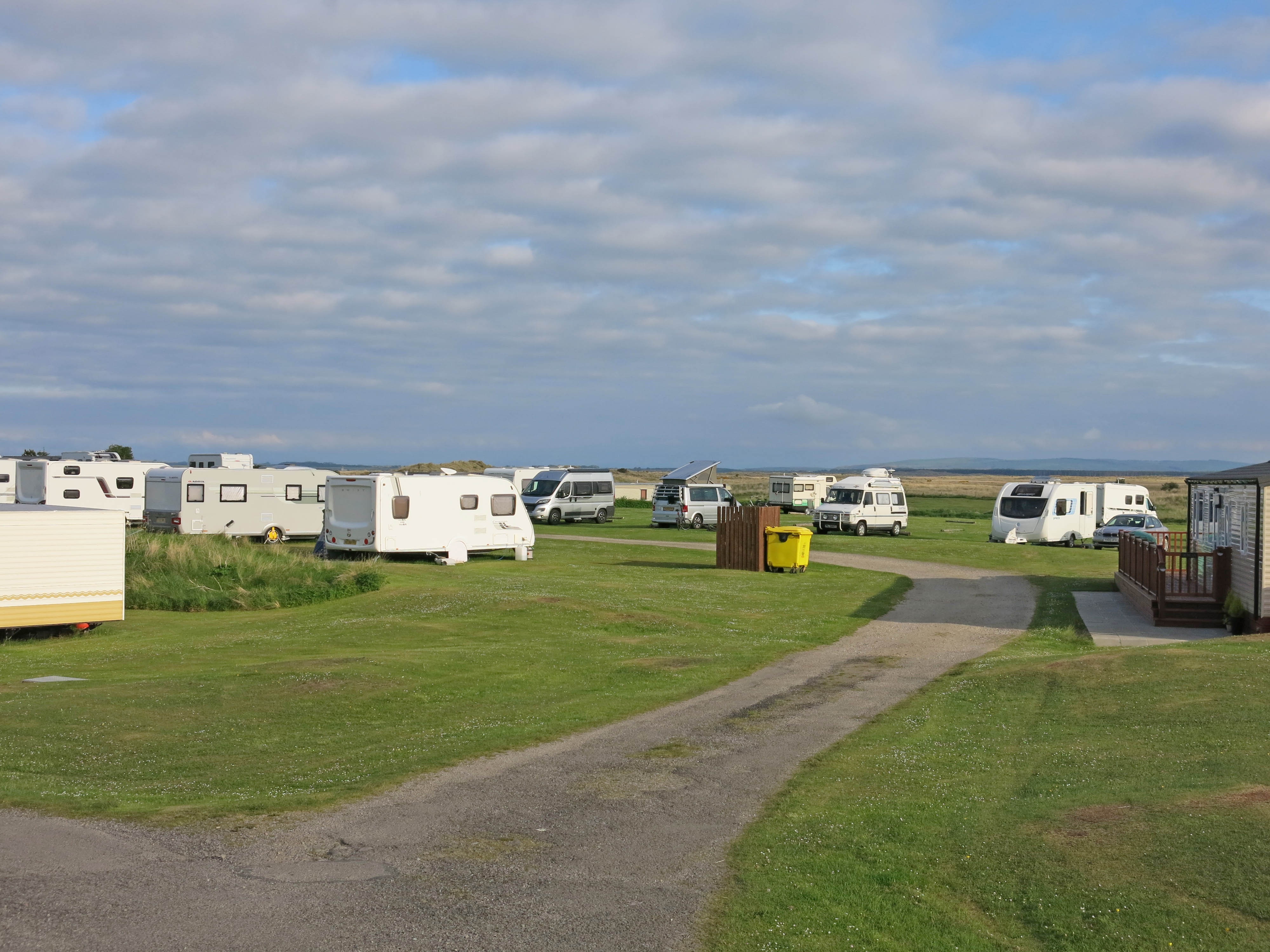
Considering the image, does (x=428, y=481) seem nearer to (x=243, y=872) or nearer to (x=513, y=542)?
(x=513, y=542)

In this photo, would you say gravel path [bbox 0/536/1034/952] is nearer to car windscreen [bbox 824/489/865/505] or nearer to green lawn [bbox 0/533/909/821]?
green lawn [bbox 0/533/909/821]

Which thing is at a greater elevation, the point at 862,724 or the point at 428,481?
the point at 428,481

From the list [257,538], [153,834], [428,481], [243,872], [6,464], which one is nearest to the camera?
[243,872]

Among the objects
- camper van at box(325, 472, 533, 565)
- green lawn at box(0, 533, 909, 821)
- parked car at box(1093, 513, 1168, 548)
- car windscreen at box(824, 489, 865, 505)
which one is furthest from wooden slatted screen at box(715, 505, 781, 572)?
parked car at box(1093, 513, 1168, 548)

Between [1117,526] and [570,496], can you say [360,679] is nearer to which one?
[1117,526]

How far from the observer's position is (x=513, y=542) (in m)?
30.9

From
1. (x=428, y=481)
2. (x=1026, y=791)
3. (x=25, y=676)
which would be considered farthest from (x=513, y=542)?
(x=1026, y=791)

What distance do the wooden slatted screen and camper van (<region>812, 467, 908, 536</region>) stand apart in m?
15.1

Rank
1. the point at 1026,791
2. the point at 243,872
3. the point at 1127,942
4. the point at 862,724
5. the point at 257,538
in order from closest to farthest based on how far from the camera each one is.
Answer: the point at 1127,942 → the point at 243,872 → the point at 1026,791 → the point at 862,724 → the point at 257,538

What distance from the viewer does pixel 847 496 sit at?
45.8 m

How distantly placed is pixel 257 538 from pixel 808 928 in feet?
106

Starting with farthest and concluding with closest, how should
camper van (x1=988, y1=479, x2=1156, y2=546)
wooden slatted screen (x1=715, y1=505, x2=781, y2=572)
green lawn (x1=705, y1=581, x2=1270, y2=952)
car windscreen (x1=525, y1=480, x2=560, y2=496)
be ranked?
1. car windscreen (x1=525, y1=480, x2=560, y2=496)
2. camper van (x1=988, y1=479, x2=1156, y2=546)
3. wooden slatted screen (x1=715, y1=505, x2=781, y2=572)
4. green lawn (x1=705, y1=581, x2=1270, y2=952)

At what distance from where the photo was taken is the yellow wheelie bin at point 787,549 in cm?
2933

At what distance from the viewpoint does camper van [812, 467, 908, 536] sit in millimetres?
45000
